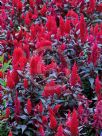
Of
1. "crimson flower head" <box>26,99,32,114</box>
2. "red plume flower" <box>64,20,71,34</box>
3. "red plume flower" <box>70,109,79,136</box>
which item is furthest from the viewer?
A: "red plume flower" <box>64,20,71,34</box>

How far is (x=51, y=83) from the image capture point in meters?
3.40

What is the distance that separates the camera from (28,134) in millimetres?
3527

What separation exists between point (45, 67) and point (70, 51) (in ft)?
1.96

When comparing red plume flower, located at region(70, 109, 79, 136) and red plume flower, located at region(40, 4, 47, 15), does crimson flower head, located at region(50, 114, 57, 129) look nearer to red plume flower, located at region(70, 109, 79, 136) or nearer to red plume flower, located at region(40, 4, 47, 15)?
red plume flower, located at region(70, 109, 79, 136)

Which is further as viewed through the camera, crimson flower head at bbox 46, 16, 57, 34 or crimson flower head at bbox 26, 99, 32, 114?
crimson flower head at bbox 46, 16, 57, 34

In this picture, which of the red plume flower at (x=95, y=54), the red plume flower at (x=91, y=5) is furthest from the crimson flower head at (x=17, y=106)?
the red plume flower at (x=91, y=5)

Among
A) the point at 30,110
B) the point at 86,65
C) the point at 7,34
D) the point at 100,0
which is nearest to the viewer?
the point at 30,110

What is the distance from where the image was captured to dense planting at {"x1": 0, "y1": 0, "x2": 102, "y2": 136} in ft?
11.1

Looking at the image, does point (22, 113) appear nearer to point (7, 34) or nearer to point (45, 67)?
point (45, 67)

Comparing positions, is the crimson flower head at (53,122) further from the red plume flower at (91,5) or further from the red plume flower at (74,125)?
the red plume flower at (91,5)

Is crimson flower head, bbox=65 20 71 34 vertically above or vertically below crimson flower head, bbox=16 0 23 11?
below

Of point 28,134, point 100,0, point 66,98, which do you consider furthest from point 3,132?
point 100,0

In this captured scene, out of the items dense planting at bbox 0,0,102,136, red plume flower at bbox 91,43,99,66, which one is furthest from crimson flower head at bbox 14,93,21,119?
red plume flower at bbox 91,43,99,66

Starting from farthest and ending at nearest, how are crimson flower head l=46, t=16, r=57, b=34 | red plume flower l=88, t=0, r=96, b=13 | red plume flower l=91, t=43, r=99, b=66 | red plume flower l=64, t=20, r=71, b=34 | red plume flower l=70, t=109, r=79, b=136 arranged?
red plume flower l=88, t=0, r=96, b=13, crimson flower head l=46, t=16, r=57, b=34, red plume flower l=64, t=20, r=71, b=34, red plume flower l=91, t=43, r=99, b=66, red plume flower l=70, t=109, r=79, b=136
